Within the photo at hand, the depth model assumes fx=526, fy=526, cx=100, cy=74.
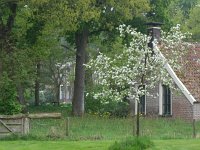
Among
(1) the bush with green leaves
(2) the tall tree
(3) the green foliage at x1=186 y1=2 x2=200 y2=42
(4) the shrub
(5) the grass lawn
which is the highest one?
(3) the green foliage at x1=186 y1=2 x2=200 y2=42

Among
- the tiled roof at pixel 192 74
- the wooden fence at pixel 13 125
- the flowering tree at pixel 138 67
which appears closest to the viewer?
the flowering tree at pixel 138 67

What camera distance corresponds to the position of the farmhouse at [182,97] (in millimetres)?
32875

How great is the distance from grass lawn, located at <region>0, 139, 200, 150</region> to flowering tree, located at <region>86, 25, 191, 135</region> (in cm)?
142

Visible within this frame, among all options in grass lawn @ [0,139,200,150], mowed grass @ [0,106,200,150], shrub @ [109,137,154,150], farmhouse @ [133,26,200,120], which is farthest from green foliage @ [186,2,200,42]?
shrub @ [109,137,154,150]

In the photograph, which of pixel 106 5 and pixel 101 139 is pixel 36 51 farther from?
pixel 101 139

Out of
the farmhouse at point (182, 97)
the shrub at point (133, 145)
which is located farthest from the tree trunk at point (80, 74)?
the shrub at point (133, 145)

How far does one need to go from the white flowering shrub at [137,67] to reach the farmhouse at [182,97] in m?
10.9

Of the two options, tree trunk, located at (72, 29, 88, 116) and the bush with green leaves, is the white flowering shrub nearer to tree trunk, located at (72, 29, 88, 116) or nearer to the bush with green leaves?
the bush with green leaves

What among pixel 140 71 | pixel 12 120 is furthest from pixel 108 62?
pixel 12 120

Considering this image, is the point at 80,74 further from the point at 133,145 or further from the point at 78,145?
the point at 133,145

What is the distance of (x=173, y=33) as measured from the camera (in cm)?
2027

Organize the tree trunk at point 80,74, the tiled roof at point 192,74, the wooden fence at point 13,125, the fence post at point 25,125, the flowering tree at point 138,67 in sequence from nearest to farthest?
the flowering tree at point 138,67 < the wooden fence at point 13,125 < the fence post at point 25,125 < the tiled roof at point 192,74 < the tree trunk at point 80,74

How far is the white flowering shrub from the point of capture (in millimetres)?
19297

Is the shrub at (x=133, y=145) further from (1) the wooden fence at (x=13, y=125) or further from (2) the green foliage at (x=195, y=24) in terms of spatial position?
(2) the green foliage at (x=195, y=24)
